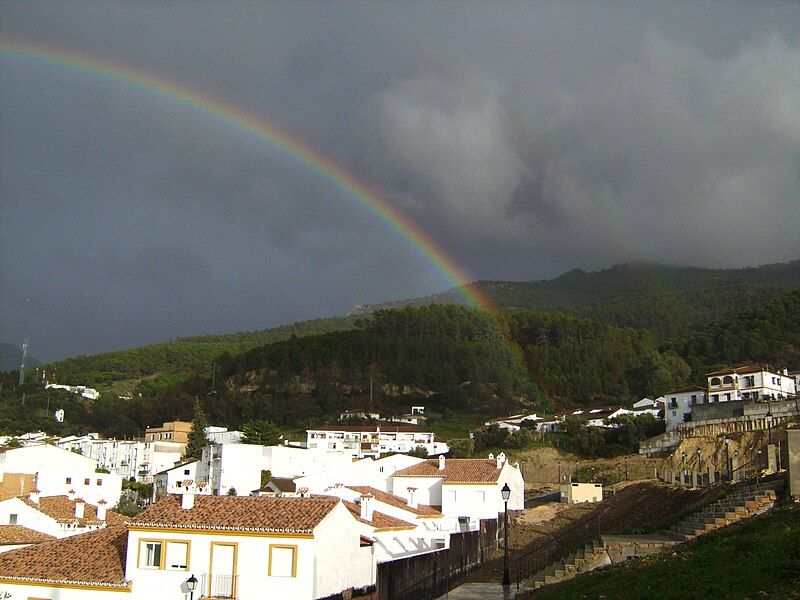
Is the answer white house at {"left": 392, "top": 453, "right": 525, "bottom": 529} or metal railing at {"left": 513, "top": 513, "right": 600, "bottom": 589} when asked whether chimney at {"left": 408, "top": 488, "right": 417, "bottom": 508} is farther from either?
metal railing at {"left": 513, "top": 513, "right": 600, "bottom": 589}

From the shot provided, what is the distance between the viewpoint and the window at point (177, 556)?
80.1ft

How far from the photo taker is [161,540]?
24766 millimetres

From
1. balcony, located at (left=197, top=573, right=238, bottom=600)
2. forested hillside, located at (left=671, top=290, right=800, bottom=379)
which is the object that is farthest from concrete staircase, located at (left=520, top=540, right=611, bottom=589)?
forested hillside, located at (left=671, top=290, right=800, bottom=379)

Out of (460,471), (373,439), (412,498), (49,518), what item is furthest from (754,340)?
(49,518)

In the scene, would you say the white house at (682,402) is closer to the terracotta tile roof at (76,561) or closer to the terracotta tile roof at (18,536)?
the terracotta tile roof at (18,536)

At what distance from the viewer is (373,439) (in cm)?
9469

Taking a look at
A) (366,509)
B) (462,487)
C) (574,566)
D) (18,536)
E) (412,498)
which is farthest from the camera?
(462,487)

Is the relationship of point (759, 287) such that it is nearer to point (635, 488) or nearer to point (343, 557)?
point (635, 488)

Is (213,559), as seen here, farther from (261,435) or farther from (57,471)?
(261,435)

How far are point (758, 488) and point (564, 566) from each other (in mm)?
6964

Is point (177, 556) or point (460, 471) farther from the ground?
point (460, 471)

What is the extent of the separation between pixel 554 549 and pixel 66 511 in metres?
29.1

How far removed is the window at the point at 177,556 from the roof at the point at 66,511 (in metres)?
22.8

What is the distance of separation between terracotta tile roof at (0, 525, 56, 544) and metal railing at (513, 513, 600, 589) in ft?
69.0
